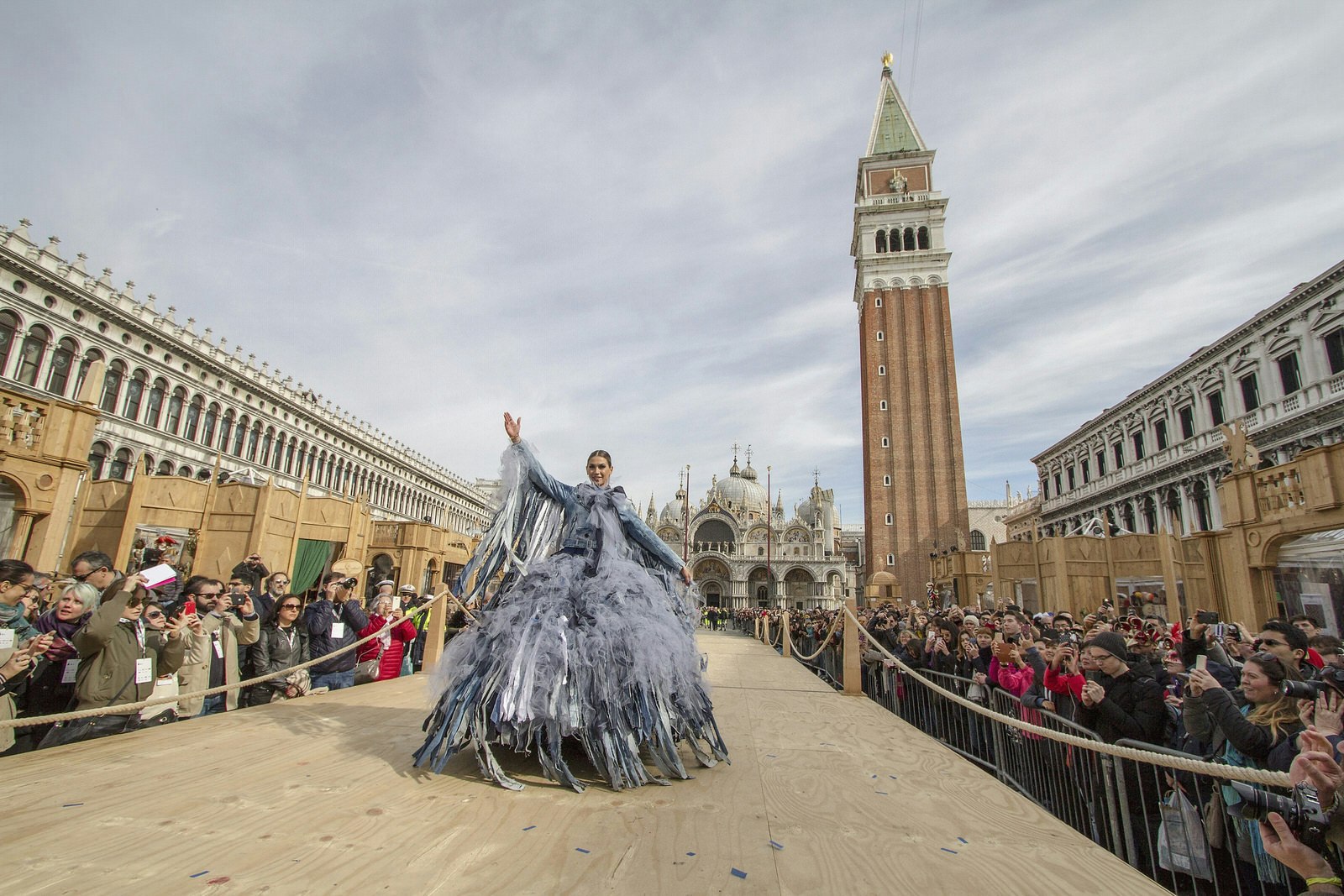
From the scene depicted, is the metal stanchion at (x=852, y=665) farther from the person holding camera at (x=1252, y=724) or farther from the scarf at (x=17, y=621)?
the scarf at (x=17, y=621)

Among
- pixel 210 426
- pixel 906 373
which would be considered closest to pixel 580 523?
pixel 210 426

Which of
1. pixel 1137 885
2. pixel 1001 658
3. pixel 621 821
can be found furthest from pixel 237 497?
pixel 1137 885

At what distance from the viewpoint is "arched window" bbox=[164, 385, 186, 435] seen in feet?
93.4

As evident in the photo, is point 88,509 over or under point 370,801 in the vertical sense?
over

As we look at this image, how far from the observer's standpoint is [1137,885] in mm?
2182

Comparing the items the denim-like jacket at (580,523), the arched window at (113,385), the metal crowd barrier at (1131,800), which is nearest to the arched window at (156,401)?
the arched window at (113,385)

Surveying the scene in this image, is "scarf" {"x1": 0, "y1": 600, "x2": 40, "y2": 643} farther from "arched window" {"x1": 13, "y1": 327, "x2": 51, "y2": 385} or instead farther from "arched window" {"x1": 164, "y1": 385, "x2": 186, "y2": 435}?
"arched window" {"x1": 164, "y1": 385, "x2": 186, "y2": 435}

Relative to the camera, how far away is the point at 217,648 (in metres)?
5.12

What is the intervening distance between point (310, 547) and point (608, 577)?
12897 millimetres

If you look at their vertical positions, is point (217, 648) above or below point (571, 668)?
below

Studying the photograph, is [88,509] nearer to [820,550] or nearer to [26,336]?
[26,336]

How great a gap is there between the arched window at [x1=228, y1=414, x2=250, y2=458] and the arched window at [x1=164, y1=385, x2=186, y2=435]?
332 centimetres

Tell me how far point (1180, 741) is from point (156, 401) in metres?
36.4

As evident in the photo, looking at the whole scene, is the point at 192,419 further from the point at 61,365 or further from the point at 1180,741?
the point at 1180,741
